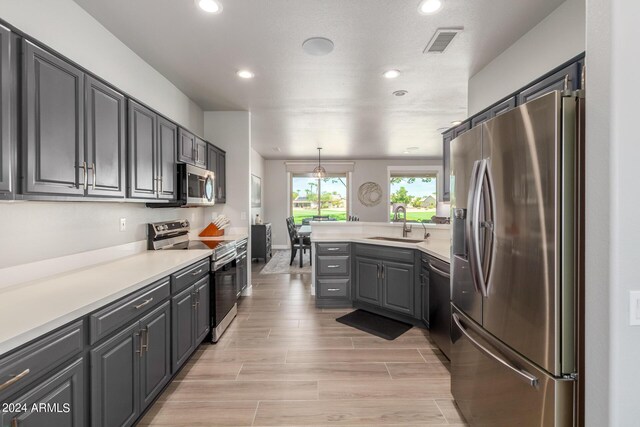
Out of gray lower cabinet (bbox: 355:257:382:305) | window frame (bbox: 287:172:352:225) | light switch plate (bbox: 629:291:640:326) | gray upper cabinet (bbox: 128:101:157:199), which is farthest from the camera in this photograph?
window frame (bbox: 287:172:352:225)

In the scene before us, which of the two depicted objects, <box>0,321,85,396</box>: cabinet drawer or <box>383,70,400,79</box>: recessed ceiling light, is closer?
<box>0,321,85,396</box>: cabinet drawer

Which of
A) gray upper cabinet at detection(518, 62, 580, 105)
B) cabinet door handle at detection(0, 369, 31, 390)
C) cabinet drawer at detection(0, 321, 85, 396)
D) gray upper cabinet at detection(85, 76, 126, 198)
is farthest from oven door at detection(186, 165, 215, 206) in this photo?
gray upper cabinet at detection(518, 62, 580, 105)

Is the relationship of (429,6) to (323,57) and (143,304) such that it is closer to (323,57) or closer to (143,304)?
(323,57)

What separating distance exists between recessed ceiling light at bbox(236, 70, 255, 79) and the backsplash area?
1.73m

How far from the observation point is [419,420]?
1871 millimetres

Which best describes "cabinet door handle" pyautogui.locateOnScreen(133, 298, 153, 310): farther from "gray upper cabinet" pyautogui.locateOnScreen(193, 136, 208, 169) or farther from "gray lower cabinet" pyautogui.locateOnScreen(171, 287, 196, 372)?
"gray upper cabinet" pyautogui.locateOnScreen(193, 136, 208, 169)

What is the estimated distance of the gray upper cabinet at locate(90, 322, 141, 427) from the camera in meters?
1.39

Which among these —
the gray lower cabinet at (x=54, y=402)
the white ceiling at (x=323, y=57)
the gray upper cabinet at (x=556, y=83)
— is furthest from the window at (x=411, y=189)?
the gray lower cabinet at (x=54, y=402)

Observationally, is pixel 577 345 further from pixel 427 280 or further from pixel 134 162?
pixel 134 162

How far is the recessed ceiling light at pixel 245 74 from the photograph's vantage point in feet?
10.3

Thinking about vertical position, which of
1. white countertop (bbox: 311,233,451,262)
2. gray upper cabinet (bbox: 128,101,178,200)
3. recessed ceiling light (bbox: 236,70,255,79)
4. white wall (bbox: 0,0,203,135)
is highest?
recessed ceiling light (bbox: 236,70,255,79)

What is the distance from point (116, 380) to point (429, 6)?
303 centimetres

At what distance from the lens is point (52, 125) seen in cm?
155

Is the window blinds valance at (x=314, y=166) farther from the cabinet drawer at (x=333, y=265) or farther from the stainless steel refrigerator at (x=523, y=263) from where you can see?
the stainless steel refrigerator at (x=523, y=263)
